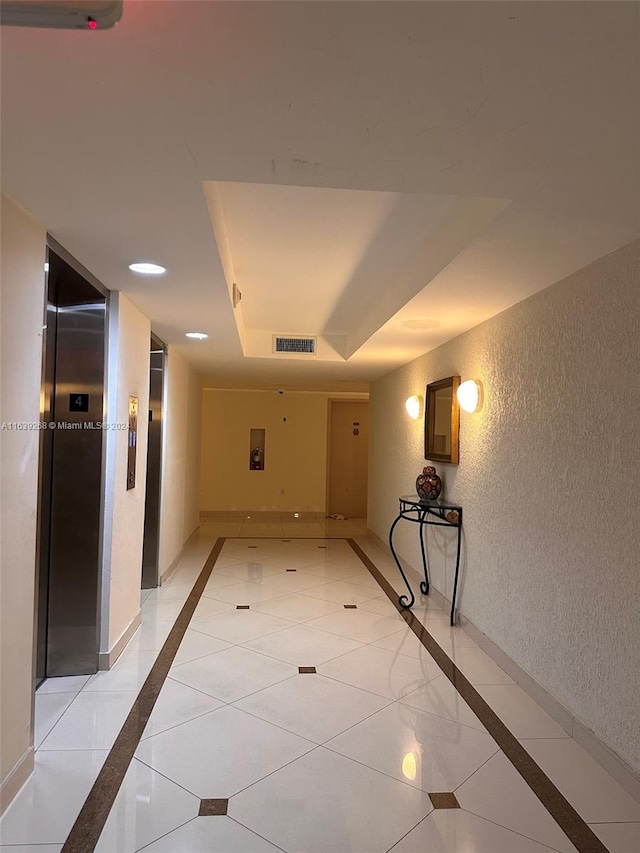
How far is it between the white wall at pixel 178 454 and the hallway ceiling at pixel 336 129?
2.57 metres

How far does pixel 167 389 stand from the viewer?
5227mm

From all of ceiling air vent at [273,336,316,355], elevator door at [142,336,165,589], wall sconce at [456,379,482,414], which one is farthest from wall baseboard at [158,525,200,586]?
wall sconce at [456,379,482,414]

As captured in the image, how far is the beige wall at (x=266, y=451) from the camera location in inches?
402

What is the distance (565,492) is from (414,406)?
292cm

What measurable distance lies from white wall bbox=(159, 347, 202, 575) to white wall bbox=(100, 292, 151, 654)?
1.22 m

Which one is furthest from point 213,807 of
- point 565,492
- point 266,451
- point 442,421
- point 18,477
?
point 266,451

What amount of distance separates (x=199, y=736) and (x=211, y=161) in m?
2.39

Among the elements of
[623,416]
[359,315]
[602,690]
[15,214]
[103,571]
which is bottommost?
[602,690]

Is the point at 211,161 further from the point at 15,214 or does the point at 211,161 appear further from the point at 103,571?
the point at 103,571

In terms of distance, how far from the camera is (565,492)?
284cm

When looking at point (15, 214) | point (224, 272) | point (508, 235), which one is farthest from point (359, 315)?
point (15, 214)

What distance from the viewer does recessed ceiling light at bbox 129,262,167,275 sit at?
9.16 feet

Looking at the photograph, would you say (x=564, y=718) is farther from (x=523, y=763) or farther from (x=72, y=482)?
(x=72, y=482)

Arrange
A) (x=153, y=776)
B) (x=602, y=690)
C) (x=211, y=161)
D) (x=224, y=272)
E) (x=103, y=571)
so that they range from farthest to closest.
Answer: (x=103, y=571) → (x=224, y=272) → (x=602, y=690) → (x=153, y=776) → (x=211, y=161)
